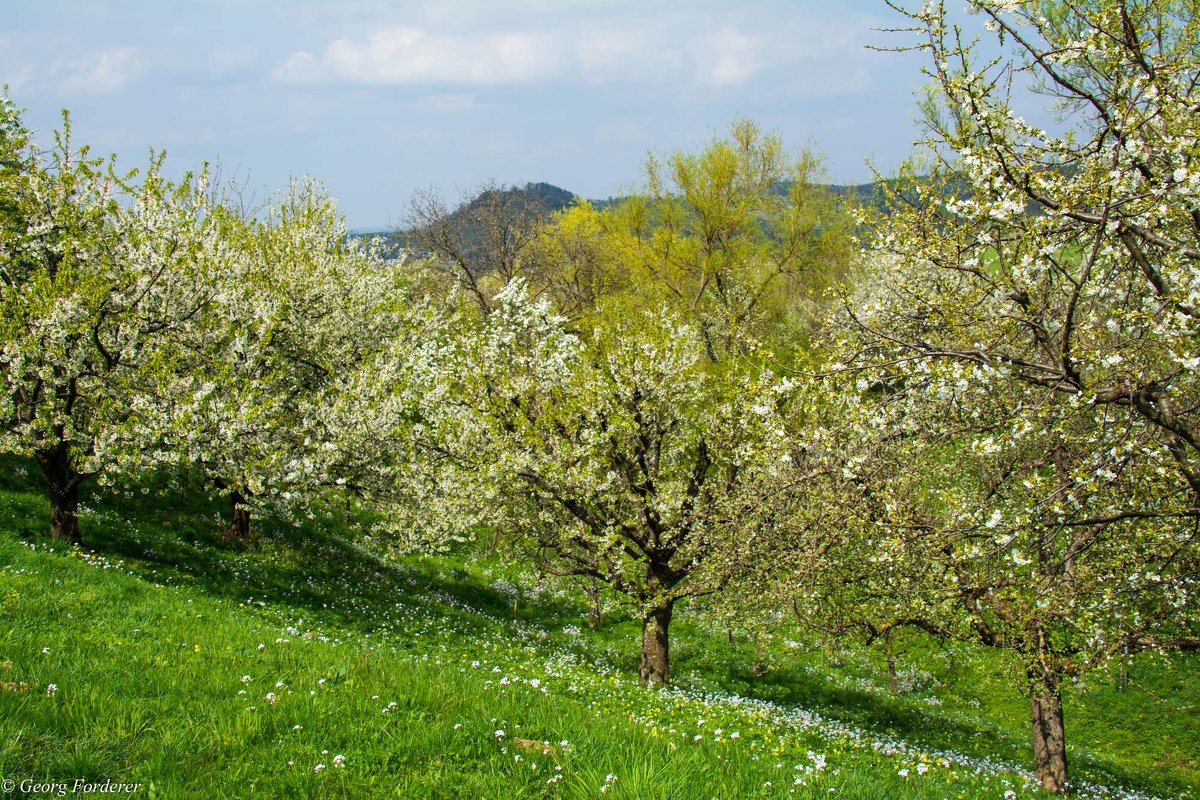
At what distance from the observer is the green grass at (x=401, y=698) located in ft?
17.1

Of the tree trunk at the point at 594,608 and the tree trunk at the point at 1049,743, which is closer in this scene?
the tree trunk at the point at 1049,743

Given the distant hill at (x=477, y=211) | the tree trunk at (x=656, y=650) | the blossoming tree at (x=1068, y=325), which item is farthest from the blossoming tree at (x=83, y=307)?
the distant hill at (x=477, y=211)

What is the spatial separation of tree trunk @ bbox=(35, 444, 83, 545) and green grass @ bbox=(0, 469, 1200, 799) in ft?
2.54

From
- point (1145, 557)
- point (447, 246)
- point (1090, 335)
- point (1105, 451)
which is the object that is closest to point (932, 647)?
point (1145, 557)

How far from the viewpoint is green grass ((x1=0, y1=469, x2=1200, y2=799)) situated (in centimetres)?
521

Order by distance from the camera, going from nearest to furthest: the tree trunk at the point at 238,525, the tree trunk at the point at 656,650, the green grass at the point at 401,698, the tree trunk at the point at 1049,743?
the green grass at the point at 401,698 < the tree trunk at the point at 1049,743 < the tree trunk at the point at 656,650 < the tree trunk at the point at 238,525

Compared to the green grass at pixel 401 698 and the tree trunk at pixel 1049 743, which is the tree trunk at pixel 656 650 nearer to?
the green grass at pixel 401 698

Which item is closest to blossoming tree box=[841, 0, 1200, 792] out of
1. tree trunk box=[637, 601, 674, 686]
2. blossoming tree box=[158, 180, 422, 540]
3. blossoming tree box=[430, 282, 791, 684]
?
blossoming tree box=[430, 282, 791, 684]

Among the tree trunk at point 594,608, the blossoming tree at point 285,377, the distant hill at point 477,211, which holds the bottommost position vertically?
the tree trunk at point 594,608

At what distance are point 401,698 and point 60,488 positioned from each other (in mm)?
12575

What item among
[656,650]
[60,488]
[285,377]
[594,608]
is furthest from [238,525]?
[656,650]

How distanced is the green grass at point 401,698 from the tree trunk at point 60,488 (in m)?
0.77

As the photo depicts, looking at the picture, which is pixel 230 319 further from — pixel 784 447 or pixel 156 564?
pixel 784 447

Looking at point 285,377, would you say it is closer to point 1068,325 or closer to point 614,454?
point 614,454
